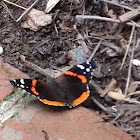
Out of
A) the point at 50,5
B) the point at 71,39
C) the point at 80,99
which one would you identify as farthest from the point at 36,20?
the point at 80,99

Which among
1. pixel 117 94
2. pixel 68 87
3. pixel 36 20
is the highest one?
pixel 36 20

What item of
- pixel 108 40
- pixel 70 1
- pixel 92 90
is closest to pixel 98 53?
pixel 108 40

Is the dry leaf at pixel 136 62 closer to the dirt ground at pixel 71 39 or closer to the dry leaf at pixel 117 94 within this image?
the dirt ground at pixel 71 39

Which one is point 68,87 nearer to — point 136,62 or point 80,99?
point 80,99

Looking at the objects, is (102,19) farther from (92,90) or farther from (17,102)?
(17,102)

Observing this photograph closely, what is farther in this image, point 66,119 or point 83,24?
point 83,24

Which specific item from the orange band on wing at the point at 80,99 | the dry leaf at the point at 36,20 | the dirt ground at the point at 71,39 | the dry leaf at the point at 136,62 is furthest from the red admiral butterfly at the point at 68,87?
the dry leaf at the point at 36,20
